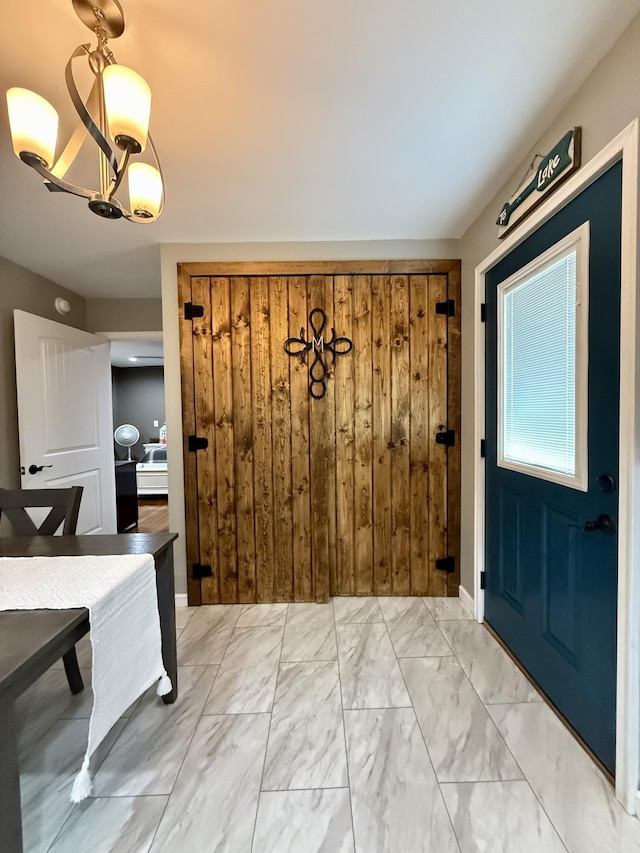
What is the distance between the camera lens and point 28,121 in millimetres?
1044

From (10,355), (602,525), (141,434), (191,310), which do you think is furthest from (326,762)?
(141,434)

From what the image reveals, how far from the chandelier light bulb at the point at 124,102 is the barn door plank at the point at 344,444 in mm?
1540

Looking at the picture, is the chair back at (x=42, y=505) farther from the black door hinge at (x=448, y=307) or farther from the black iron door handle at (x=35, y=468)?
the black door hinge at (x=448, y=307)

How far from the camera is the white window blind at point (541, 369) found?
147cm

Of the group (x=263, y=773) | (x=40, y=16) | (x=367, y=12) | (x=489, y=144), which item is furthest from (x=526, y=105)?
(x=263, y=773)

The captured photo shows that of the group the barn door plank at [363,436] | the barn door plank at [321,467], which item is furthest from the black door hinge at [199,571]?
the barn door plank at [363,436]

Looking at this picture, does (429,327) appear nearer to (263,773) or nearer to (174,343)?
(174,343)

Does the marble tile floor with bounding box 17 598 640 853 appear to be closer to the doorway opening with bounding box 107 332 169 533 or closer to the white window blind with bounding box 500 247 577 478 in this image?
the white window blind with bounding box 500 247 577 478

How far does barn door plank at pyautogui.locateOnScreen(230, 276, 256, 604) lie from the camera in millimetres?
2447

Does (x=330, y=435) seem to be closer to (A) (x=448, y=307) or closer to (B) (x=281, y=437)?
(B) (x=281, y=437)

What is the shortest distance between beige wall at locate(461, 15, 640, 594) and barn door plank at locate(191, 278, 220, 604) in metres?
1.66

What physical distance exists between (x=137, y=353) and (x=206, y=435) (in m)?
4.39

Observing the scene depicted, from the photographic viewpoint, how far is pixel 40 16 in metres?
1.06

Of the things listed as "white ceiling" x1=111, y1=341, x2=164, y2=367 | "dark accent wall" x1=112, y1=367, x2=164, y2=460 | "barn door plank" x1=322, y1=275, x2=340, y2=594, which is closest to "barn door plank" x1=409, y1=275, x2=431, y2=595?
"barn door plank" x1=322, y1=275, x2=340, y2=594
